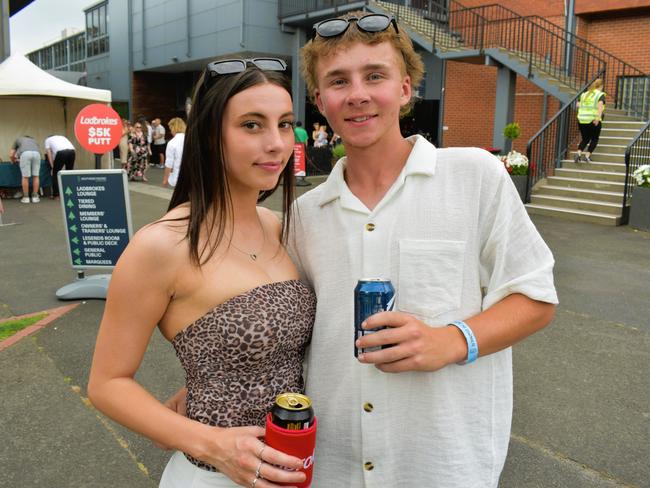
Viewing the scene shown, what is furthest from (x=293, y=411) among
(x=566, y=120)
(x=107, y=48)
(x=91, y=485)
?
(x=107, y=48)

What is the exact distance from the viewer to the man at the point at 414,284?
5.42 ft

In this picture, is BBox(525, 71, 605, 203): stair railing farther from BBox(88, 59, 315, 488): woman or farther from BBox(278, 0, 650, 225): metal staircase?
BBox(88, 59, 315, 488): woman

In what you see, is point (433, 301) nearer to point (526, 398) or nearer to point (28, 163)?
point (526, 398)

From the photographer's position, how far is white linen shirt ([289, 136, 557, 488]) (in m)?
1.67

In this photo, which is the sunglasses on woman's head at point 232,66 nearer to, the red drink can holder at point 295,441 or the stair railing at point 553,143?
the red drink can holder at point 295,441

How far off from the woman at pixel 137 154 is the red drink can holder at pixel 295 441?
18532 mm

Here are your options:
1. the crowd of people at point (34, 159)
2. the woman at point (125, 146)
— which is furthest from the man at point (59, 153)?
the woman at point (125, 146)

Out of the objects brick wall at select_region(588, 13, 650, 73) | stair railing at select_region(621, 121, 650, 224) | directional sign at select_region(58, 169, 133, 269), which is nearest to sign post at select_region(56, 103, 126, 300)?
directional sign at select_region(58, 169, 133, 269)

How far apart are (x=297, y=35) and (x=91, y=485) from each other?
22264 millimetres

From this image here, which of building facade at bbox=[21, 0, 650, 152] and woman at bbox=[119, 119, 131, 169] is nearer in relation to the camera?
building facade at bbox=[21, 0, 650, 152]

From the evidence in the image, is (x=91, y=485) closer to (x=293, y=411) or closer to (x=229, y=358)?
(x=229, y=358)

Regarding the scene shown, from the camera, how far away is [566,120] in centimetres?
1419

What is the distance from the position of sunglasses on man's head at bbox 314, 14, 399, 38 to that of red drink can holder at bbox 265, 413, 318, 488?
1.17 meters

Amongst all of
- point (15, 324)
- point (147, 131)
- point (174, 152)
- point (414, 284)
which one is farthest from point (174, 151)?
point (147, 131)
